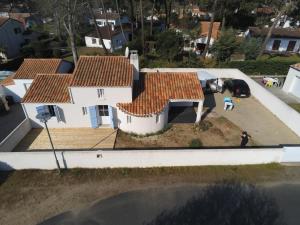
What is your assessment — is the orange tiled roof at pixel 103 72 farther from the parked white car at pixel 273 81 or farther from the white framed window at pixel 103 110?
the parked white car at pixel 273 81

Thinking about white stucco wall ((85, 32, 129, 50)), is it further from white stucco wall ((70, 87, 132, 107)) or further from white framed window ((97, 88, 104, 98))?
white framed window ((97, 88, 104, 98))

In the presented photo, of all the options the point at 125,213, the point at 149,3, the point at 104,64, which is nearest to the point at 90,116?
the point at 104,64

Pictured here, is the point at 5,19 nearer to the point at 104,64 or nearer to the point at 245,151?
the point at 104,64

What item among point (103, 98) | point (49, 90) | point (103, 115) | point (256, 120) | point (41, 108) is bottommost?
point (256, 120)

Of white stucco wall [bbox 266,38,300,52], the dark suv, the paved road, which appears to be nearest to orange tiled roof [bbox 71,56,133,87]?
the paved road

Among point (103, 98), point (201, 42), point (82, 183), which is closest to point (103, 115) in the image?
point (103, 98)

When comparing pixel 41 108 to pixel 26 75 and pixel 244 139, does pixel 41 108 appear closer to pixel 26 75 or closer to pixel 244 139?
pixel 26 75

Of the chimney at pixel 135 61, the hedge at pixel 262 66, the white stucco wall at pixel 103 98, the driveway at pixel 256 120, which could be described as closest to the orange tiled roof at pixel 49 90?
the white stucco wall at pixel 103 98
